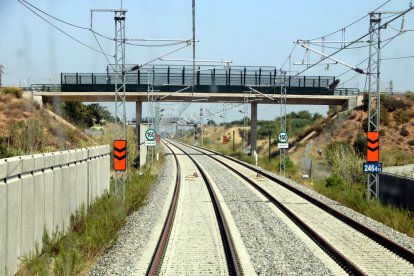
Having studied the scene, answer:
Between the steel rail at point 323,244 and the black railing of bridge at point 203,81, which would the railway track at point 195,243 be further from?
the black railing of bridge at point 203,81

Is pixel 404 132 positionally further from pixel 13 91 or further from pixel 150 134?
pixel 13 91

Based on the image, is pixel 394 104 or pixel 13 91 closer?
pixel 13 91

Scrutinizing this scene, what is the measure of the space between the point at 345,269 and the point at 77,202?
30.2ft

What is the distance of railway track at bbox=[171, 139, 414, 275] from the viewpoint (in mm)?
11727

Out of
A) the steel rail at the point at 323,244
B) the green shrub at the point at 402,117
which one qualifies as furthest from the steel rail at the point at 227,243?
the green shrub at the point at 402,117

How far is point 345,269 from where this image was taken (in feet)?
37.6

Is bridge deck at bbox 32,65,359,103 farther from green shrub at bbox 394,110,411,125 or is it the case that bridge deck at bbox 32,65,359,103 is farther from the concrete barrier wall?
the concrete barrier wall

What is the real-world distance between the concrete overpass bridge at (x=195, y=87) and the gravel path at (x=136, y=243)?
3884cm

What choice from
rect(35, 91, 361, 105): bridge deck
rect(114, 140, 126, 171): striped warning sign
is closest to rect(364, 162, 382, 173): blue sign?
rect(114, 140, 126, 171): striped warning sign

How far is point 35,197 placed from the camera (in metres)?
12.1

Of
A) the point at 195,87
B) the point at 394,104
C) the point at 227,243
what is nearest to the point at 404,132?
the point at 394,104

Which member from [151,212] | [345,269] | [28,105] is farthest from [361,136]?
[345,269]

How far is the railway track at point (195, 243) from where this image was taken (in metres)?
11.4

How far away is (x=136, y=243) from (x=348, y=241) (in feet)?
18.2
